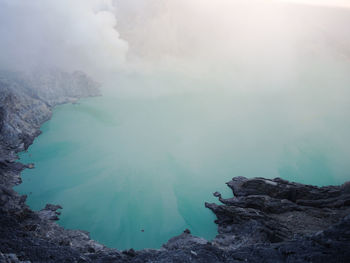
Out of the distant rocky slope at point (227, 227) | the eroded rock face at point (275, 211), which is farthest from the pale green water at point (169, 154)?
the eroded rock face at point (275, 211)

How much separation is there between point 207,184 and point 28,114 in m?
19.9

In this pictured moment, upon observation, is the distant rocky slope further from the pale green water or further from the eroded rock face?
the pale green water

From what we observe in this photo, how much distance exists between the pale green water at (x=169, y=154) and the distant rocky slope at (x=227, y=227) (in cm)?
137

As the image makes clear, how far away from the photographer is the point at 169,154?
2516 cm

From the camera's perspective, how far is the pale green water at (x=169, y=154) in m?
18.5

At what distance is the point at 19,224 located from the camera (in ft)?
45.3

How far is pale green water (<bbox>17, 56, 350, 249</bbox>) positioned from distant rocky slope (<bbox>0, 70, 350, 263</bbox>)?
4.49ft

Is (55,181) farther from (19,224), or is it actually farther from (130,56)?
(130,56)

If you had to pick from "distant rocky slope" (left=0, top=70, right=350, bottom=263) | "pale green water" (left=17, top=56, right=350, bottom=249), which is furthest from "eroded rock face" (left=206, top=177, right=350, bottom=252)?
"pale green water" (left=17, top=56, right=350, bottom=249)

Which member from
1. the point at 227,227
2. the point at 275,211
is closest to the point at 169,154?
the point at 227,227

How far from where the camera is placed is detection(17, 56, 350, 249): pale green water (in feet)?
60.7

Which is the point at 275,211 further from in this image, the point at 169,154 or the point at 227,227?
the point at 169,154

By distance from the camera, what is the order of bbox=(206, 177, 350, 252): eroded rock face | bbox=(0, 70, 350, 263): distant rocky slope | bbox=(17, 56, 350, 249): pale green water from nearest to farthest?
bbox=(0, 70, 350, 263): distant rocky slope
bbox=(206, 177, 350, 252): eroded rock face
bbox=(17, 56, 350, 249): pale green water

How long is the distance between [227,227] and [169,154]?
32.3ft
